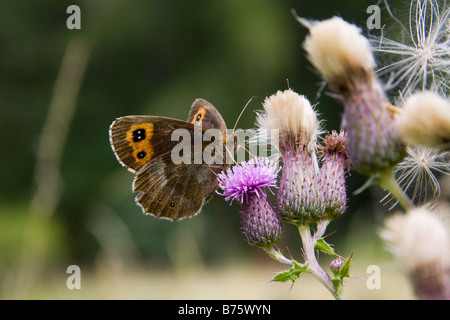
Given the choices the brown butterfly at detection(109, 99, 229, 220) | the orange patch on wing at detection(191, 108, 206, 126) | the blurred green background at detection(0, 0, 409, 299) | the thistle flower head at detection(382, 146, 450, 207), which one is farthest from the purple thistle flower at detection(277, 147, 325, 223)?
the blurred green background at detection(0, 0, 409, 299)

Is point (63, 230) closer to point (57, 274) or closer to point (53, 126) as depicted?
point (57, 274)

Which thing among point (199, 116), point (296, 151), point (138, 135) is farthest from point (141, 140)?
point (296, 151)

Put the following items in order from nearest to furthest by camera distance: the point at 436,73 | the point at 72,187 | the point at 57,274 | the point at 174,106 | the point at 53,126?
the point at 436,73 → the point at 53,126 → the point at 57,274 → the point at 174,106 → the point at 72,187

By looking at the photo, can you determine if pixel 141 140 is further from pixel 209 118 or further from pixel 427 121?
pixel 427 121
